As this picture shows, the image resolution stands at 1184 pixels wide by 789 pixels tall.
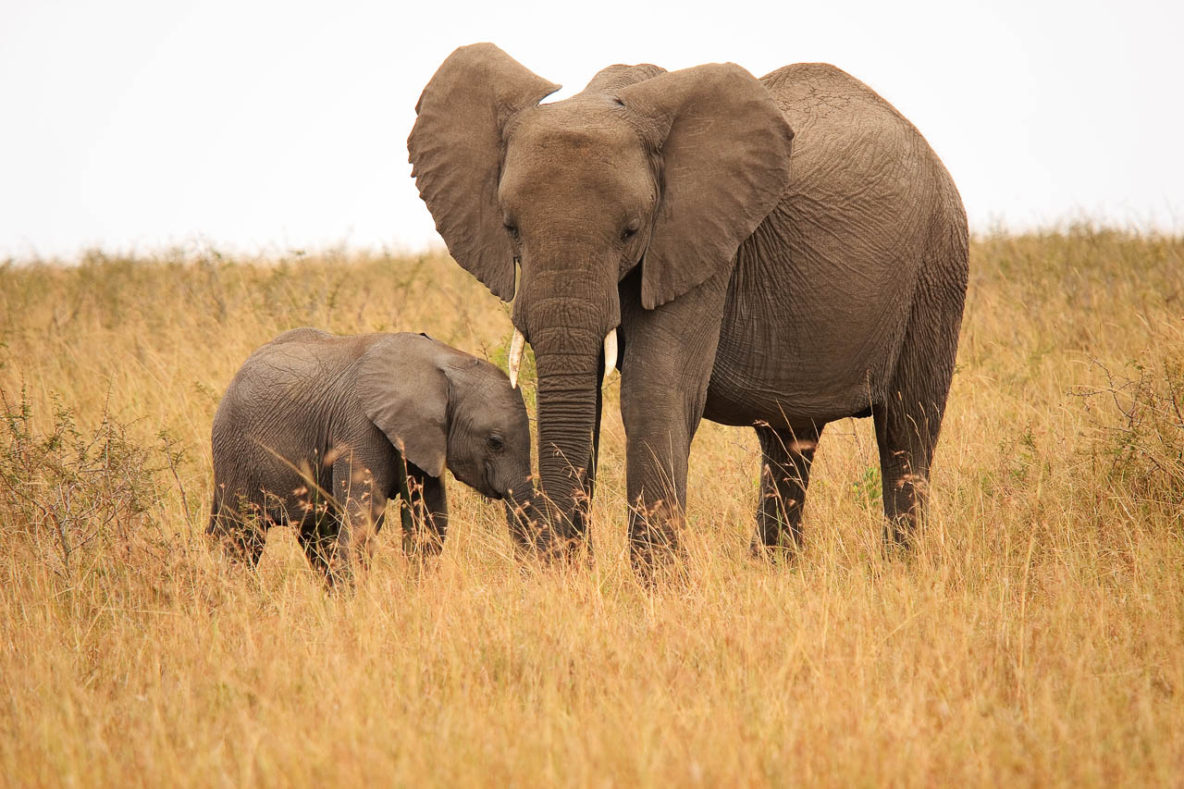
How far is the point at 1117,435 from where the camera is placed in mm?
6840

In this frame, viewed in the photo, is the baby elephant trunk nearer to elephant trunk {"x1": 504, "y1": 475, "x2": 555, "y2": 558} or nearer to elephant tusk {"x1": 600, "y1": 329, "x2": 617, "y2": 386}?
elephant trunk {"x1": 504, "y1": 475, "x2": 555, "y2": 558}

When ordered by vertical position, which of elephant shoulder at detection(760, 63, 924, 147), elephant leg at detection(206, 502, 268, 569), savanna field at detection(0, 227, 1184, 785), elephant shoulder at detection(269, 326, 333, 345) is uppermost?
elephant shoulder at detection(760, 63, 924, 147)

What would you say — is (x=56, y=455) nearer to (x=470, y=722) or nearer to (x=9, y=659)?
(x=9, y=659)

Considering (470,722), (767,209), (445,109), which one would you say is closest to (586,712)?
(470,722)

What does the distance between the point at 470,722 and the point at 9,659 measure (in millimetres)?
1910

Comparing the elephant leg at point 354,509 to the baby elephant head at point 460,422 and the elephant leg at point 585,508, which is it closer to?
the baby elephant head at point 460,422

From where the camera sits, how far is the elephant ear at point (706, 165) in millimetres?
5453

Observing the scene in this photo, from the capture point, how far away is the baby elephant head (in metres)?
5.78

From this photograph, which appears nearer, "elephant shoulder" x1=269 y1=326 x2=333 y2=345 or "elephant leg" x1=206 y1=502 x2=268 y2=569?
"elephant leg" x1=206 y1=502 x2=268 y2=569

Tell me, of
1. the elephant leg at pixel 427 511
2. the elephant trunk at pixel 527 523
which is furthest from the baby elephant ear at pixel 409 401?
the elephant trunk at pixel 527 523

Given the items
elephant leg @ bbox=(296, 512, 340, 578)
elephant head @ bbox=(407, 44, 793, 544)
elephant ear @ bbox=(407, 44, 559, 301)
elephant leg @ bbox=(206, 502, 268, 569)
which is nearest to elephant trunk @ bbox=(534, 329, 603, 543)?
elephant head @ bbox=(407, 44, 793, 544)

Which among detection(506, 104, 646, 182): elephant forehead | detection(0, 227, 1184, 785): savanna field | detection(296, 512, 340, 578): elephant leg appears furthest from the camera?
detection(296, 512, 340, 578): elephant leg

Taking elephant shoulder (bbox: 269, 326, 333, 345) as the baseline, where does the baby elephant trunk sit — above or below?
below

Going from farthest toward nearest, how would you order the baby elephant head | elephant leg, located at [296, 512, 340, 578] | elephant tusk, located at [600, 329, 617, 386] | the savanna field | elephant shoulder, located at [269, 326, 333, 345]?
elephant shoulder, located at [269, 326, 333, 345], elephant leg, located at [296, 512, 340, 578], the baby elephant head, elephant tusk, located at [600, 329, 617, 386], the savanna field
